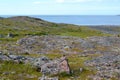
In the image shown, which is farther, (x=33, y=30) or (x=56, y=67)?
(x=33, y=30)

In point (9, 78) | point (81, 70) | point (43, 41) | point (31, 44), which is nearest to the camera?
point (9, 78)

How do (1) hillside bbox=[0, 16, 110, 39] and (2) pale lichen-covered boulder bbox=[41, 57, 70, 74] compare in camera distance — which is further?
(1) hillside bbox=[0, 16, 110, 39]

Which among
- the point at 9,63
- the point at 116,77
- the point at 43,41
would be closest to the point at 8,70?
the point at 9,63

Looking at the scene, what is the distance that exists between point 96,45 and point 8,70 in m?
36.0

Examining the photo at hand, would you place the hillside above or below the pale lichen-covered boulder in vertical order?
below

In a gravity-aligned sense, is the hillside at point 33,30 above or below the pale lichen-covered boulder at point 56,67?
below

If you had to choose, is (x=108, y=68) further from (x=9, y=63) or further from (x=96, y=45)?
(x=96, y=45)

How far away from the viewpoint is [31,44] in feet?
209

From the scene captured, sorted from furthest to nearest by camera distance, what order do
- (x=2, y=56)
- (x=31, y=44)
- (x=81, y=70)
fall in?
(x=31, y=44) → (x=2, y=56) → (x=81, y=70)

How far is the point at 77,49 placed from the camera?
59406mm

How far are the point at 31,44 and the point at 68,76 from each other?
31.9 meters

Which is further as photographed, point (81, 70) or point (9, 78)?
point (81, 70)

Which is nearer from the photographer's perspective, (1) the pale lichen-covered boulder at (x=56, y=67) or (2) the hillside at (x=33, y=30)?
(1) the pale lichen-covered boulder at (x=56, y=67)

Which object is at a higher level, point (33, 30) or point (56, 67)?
point (56, 67)
